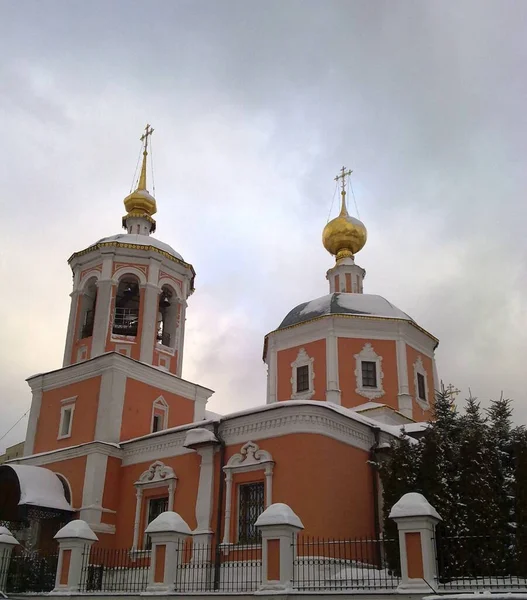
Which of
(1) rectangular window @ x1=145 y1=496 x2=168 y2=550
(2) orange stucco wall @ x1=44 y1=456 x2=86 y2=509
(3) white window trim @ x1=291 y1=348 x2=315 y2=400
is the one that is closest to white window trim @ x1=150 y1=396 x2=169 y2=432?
(2) orange stucco wall @ x1=44 y1=456 x2=86 y2=509

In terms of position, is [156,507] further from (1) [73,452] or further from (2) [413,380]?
(2) [413,380]

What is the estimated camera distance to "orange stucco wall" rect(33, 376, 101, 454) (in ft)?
52.9

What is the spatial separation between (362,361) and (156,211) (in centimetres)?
754

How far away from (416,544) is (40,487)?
30.7ft

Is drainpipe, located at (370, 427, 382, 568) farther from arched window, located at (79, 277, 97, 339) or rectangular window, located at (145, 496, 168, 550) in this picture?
arched window, located at (79, 277, 97, 339)

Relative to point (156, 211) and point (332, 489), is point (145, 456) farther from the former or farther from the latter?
point (156, 211)

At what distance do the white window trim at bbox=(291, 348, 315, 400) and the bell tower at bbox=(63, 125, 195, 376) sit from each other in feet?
11.3

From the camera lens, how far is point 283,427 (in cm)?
1336

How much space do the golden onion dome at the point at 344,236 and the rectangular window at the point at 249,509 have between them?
11.0 metres

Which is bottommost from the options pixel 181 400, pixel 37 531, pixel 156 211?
pixel 37 531

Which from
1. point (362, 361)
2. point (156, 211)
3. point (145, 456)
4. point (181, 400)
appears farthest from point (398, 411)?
point (156, 211)

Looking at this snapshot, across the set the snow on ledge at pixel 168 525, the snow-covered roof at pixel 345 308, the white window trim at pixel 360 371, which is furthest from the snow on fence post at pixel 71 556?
the snow-covered roof at pixel 345 308

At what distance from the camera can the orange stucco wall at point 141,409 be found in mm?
16281

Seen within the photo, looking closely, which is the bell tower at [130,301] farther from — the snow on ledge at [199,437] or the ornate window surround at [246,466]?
the ornate window surround at [246,466]
